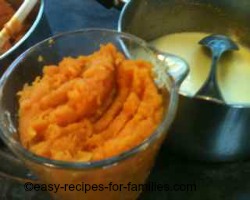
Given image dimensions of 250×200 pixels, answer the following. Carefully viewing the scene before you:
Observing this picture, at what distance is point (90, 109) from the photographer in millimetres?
500

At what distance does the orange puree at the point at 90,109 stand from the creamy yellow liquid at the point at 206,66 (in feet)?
0.50

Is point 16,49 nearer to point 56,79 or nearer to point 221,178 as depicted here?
point 56,79

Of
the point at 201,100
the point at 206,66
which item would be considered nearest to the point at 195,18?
the point at 206,66

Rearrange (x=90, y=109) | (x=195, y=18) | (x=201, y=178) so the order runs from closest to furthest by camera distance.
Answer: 1. (x=90, y=109)
2. (x=201, y=178)
3. (x=195, y=18)

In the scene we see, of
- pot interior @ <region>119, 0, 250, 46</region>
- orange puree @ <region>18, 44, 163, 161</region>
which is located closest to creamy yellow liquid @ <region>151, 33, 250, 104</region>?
pot interior @ <region>119, 0, 250, 46</region>

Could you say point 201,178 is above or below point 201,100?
below

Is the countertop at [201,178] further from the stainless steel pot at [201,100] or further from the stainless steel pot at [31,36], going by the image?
the stainless steel pot at [31,36]

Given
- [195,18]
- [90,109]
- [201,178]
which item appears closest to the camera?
[90,109]

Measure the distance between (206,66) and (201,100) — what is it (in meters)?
0.19

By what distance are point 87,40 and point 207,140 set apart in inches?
8.6

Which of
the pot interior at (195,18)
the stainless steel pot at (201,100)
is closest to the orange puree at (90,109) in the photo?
the stainless steel pot at (201,100)

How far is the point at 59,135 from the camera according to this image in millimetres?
478

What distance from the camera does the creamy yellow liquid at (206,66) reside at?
0.69 m

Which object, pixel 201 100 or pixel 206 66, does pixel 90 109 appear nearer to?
pixel 201 100
